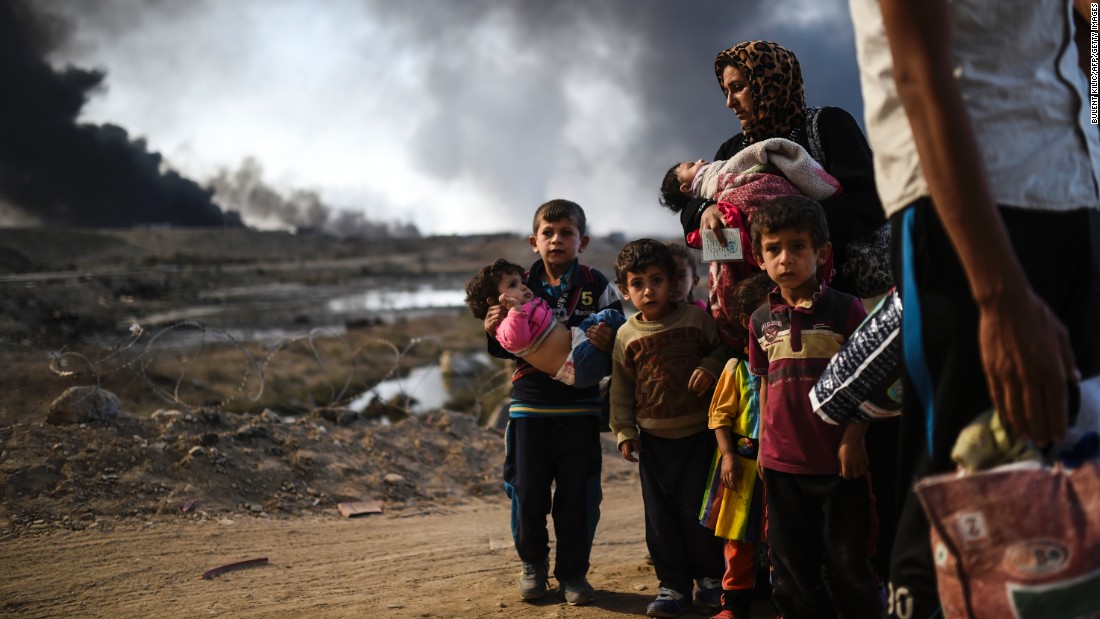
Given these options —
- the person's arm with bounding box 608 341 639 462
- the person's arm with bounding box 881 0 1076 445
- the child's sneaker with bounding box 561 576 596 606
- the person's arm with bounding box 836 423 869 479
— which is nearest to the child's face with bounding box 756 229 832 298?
the person's arm with bounding box 836 423 869 479

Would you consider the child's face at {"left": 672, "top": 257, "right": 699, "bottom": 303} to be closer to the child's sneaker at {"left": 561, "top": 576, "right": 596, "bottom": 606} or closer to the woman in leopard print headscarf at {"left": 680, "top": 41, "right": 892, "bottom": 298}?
the woman in leopard print headscarf at {"left": 680, "top": 41, "right": 892, "bottom": 298}

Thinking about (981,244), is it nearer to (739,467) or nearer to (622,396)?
(739,467)

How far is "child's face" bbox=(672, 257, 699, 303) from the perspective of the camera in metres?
3.81

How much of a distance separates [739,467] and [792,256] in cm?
91

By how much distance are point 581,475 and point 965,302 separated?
2689 mm

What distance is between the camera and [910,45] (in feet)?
5.03

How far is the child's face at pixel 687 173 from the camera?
379 centimetres

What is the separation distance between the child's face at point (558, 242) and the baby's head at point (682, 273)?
1.65 feet

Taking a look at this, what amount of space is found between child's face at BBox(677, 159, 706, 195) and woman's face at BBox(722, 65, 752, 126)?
270 millimetres

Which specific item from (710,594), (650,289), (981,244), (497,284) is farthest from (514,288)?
(981,244)

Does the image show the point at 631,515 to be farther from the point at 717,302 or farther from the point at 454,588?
the point at 717,302

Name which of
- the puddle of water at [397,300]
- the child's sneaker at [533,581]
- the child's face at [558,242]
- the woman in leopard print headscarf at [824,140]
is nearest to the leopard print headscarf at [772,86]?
the woman in leopard print headscarf at [824,140]

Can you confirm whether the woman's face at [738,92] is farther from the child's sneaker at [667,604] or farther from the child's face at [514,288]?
the child's sneaker at [667,604]

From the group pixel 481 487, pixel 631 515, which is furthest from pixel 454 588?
pixel 481 487
